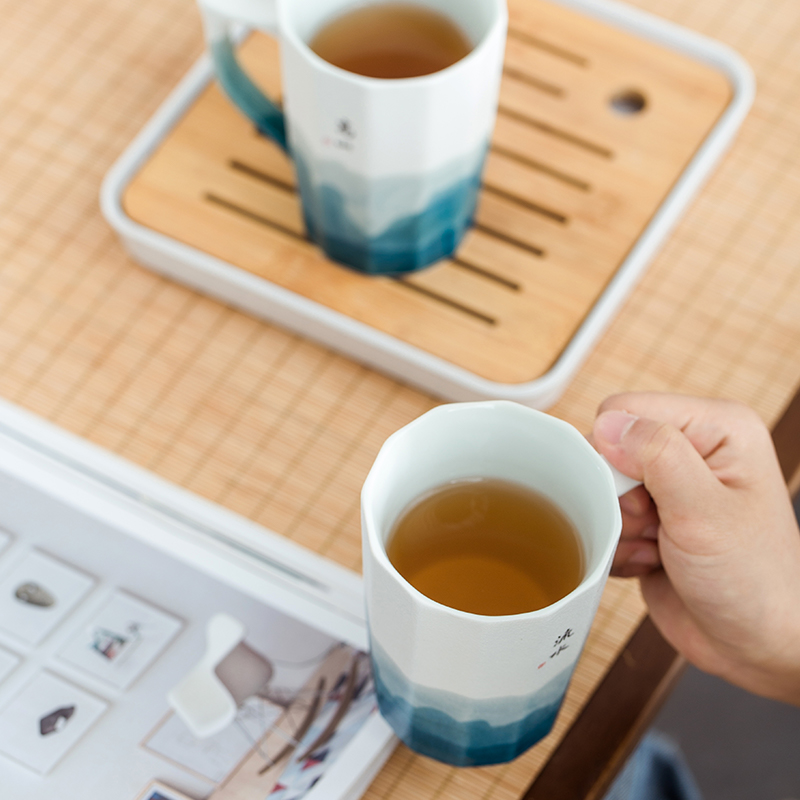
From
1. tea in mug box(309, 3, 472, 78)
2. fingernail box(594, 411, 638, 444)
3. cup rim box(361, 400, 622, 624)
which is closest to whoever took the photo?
cup rim box(361, 400, 622, 624)

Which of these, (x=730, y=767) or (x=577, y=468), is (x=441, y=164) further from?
(x=730, y=767)

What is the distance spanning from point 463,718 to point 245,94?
35 cm

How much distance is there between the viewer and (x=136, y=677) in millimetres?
461

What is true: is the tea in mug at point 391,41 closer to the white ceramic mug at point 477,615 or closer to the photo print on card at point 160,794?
the white ceramic mug at point 477,615

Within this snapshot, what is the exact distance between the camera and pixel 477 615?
332mm

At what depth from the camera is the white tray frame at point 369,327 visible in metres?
0.55

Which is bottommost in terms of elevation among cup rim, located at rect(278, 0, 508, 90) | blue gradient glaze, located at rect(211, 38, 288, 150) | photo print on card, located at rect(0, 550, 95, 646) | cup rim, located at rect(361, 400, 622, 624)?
photo print on card, located at rect(0, 550, 95, 646)

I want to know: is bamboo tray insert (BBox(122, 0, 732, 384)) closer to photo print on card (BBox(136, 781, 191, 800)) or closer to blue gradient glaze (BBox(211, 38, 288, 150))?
blue gradient glaze (BBox(211, 38, 288, 150))

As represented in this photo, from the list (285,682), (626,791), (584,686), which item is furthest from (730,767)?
(285,682)

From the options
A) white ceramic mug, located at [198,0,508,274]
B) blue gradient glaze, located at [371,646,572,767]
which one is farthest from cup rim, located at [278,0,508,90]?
blue gradient glaze, located at [371,646,572,767]

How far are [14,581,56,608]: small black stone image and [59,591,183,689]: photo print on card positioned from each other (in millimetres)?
22

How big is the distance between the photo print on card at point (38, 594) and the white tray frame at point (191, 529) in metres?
0.03

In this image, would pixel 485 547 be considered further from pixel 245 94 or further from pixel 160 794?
pixel 245 94

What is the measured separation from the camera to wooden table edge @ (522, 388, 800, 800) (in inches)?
19.0
